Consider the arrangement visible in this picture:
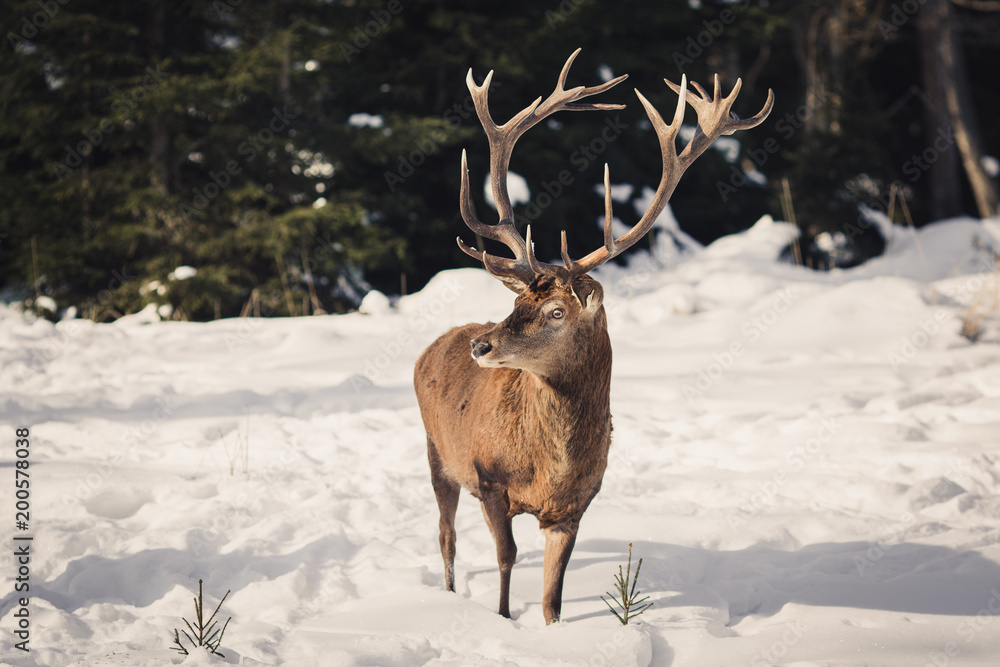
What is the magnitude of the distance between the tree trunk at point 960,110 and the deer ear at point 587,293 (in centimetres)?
1292

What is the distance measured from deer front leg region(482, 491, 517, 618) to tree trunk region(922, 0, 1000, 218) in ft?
43.5

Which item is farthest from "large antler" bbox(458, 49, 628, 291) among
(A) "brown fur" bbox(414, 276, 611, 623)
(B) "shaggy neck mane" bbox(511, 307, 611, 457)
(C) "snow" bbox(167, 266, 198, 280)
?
(C) "snow" bbox(167, 266, 198, 280)

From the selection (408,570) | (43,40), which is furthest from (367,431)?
(43,40)

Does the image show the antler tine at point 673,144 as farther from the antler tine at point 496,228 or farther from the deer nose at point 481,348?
the deer nose at point 481,348

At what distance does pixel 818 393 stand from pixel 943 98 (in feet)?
31.3

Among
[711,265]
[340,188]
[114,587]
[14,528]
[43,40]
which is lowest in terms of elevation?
[114,587]

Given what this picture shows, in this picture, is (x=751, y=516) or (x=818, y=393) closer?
(x=751, y=516)

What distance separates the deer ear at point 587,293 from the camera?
3.09 meters

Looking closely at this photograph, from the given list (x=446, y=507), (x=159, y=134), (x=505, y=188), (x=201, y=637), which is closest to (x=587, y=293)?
(x=505, y=188)

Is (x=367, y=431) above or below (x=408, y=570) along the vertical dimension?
above

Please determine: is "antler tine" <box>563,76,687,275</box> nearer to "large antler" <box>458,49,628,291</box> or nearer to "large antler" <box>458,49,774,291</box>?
"large antler" <box>458,49,774,291</box>

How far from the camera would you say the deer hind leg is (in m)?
3.78

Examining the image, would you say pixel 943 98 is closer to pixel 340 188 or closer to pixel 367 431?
pixel 340 188

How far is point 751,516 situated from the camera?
14.6ft
